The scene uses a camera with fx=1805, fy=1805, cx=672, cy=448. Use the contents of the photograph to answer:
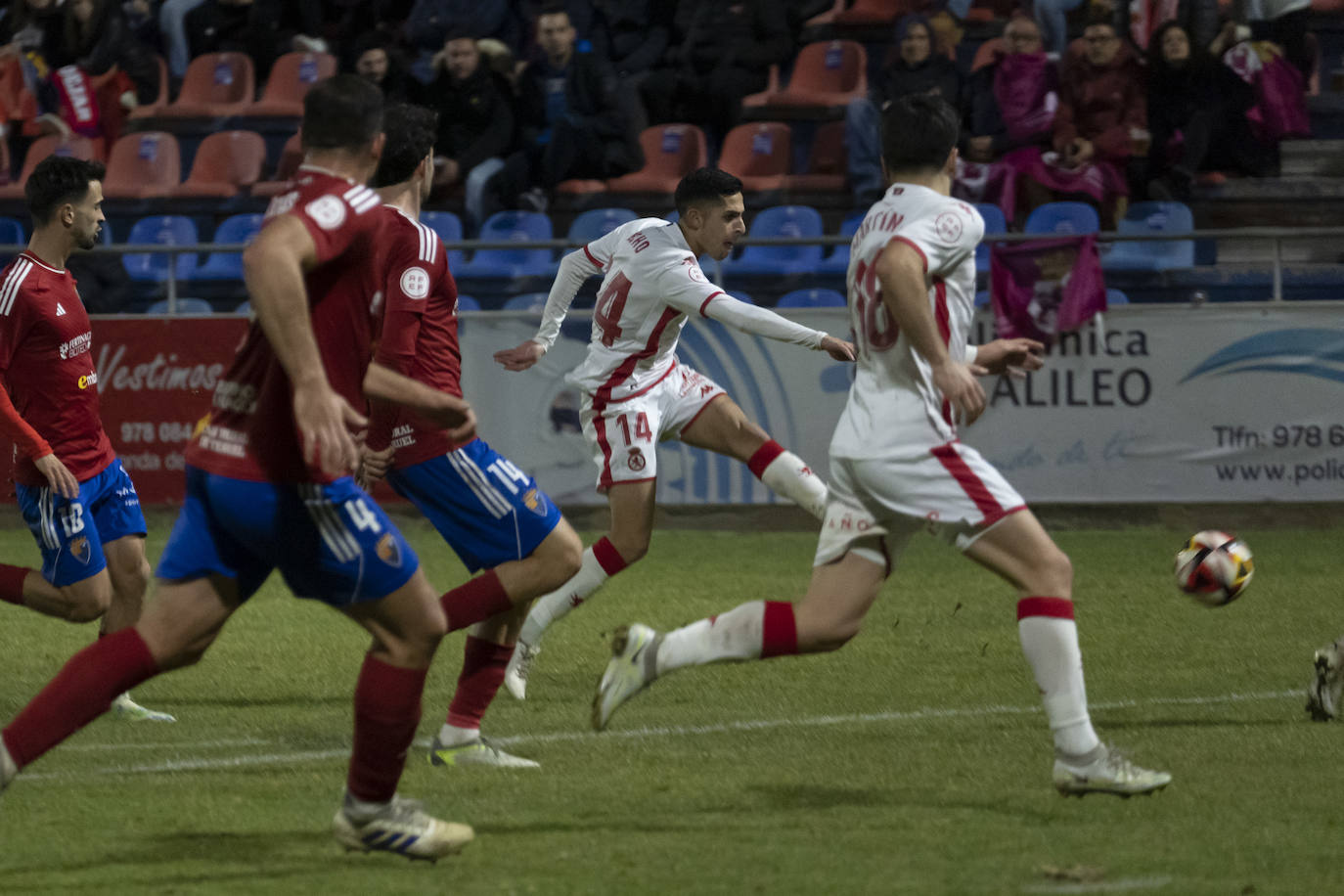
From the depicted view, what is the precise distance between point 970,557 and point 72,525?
12.4 ft

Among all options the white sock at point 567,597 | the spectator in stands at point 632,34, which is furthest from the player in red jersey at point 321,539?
the spectator in stands at point 632,34

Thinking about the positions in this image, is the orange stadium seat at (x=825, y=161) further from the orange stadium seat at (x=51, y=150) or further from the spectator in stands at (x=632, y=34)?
the orange stadium seat at (x=51, y=150)

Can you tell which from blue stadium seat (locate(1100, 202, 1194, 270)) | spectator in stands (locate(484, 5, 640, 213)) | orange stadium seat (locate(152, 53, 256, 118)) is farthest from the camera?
orange stadium seat (locate(152, 53, 256, 118))

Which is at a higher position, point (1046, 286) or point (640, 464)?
point (640, 464)

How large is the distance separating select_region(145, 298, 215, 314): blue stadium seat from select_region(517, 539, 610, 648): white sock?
8.33m

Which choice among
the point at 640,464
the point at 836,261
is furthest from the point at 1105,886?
the point at 836,261

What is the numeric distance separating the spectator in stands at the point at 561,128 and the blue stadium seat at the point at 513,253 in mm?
360

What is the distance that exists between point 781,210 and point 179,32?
8.55 meters

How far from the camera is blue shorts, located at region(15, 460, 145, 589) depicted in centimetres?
715

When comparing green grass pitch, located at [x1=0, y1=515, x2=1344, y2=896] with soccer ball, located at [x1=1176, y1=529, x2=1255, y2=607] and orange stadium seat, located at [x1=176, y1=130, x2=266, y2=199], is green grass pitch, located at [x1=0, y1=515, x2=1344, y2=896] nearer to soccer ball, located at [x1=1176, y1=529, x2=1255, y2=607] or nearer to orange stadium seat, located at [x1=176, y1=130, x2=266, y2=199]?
soccer ball, located at [x1=1176, y1=529, x2=1255, y2=607]

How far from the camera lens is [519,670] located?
750 centimetres

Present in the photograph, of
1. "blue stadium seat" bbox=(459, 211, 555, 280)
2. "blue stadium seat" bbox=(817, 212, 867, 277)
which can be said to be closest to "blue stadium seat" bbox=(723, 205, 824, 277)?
"blue stadium seat" bbox=(817, 212, 867, 277)

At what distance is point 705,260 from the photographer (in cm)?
1435

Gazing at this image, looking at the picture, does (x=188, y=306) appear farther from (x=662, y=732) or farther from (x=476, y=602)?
(x=476, y=602)
